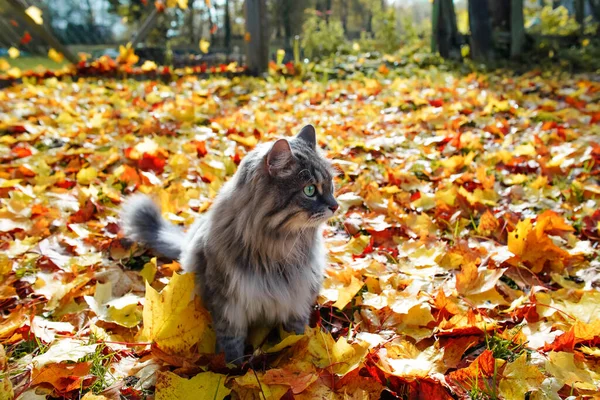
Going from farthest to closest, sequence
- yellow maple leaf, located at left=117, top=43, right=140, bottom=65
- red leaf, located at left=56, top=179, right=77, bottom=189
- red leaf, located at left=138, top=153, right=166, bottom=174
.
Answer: yellow maple leaf, located at left=117, top=43, right=140, bottom=65, red leaf, located at left=138, top=153, right=166, bottom=174, red leaf, located at left=56, top=179, right=77, bottom=189

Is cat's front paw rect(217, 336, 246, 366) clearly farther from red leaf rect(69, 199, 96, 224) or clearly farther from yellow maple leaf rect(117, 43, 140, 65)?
yellow maple leaf rect(117, 43, 140, 65)

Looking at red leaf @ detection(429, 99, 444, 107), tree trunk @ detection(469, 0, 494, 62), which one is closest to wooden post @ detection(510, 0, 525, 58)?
tree trunk @ detection(469, 0, 494, 62)

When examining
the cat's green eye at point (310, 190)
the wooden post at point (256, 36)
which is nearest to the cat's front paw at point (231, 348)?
the cat's green eye at point (310, 190)

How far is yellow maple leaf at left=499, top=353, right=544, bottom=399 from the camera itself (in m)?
1.26

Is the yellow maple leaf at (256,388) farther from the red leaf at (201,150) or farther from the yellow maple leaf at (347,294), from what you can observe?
the red leaf at (201,150)

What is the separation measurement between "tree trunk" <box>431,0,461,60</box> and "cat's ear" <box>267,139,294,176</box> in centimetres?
764

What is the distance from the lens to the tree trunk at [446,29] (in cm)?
802

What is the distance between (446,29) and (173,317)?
8355mm

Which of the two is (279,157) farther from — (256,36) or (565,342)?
(256,36)

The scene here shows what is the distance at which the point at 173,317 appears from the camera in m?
1.45

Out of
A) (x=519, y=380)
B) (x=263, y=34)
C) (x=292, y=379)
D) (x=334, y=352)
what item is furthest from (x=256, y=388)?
(x=263, y=34)

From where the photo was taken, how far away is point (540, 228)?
1.99 m

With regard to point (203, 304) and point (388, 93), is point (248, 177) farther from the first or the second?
point (388, 93)

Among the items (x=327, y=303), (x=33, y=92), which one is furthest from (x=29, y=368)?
(x=33, y=92)
